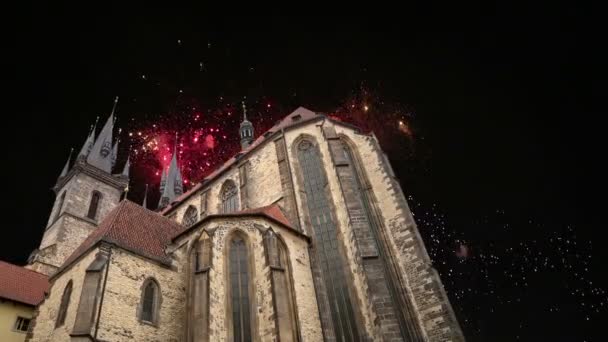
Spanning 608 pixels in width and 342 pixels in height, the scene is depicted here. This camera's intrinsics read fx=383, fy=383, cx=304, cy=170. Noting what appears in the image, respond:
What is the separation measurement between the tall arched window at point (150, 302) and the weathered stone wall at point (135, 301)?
13 centimetres

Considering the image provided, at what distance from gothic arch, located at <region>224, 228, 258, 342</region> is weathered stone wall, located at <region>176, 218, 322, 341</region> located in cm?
6

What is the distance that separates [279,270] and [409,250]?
17.8 ft

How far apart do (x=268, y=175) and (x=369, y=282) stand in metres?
8.08

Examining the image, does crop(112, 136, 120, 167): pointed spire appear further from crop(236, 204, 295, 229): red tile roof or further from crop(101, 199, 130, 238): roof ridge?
crop(236, 204, 295, 229): red tile roof

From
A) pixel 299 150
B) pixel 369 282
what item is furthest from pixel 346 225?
pixel 299 150

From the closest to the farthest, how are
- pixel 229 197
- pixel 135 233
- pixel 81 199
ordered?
pixel 135 233
pixel 229 197
pixel 81 199

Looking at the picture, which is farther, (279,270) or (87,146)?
(87,146)

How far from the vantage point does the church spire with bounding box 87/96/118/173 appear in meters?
31.2

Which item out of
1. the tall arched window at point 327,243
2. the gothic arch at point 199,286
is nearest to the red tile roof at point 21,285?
the gothic arch at point 199,286

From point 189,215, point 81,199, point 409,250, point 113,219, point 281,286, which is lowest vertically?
point 281,286

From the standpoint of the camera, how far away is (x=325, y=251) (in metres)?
15.2

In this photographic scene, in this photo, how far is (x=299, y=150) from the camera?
19188 mm

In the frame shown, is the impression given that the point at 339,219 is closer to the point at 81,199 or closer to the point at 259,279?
the point at 259,279

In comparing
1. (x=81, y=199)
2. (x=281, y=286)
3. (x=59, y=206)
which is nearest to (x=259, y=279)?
(x=281, y=286)
